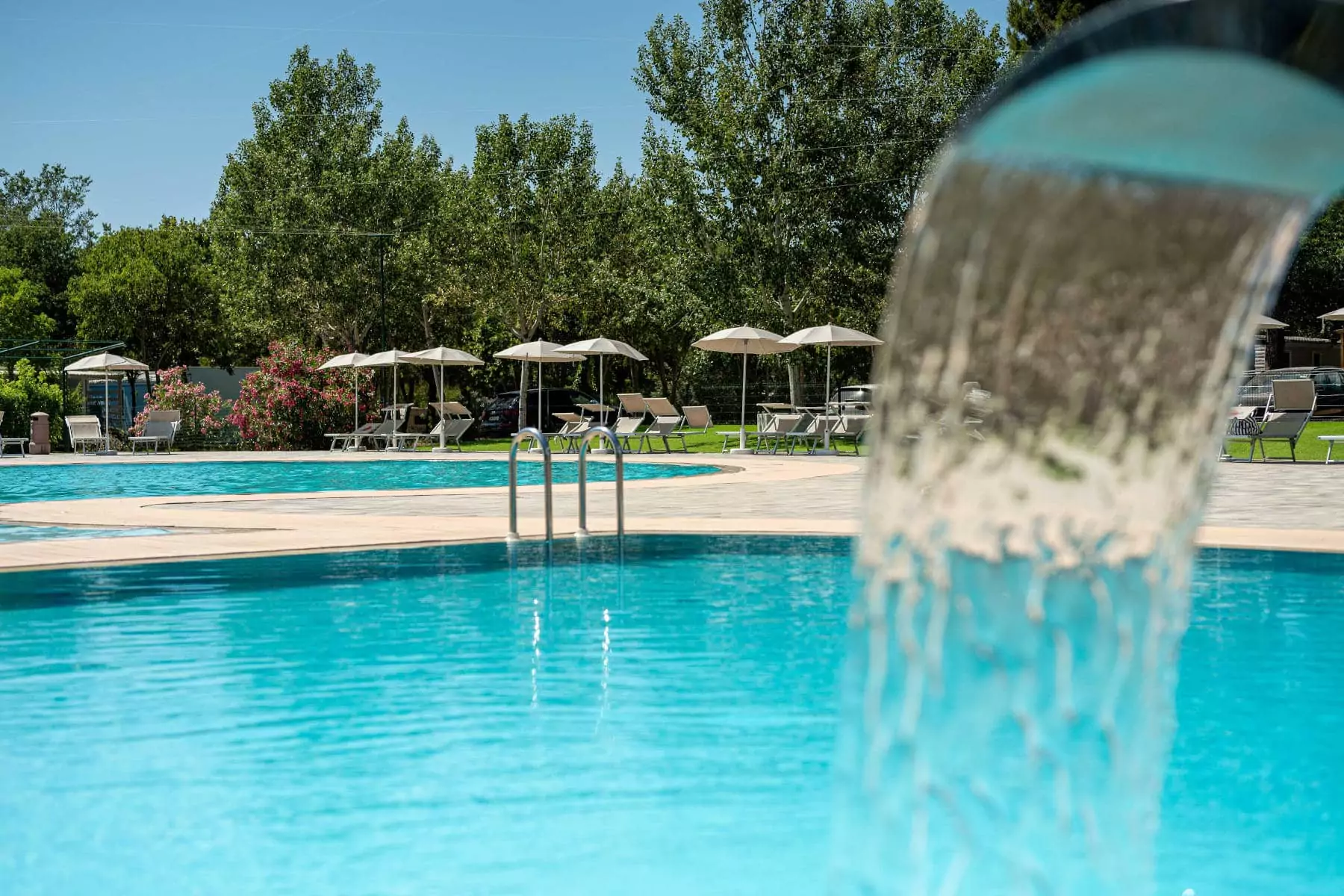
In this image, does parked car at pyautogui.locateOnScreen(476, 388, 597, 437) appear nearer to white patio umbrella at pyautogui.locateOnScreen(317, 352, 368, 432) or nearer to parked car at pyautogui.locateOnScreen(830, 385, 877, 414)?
white patio umbrella at pyautogui.locateOnScreen(317, 352, 368, 432)

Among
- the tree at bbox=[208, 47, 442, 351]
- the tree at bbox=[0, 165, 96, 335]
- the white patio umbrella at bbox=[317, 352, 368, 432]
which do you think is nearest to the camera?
the white patio umbrella at bbox=[317, 352, 368, 432]

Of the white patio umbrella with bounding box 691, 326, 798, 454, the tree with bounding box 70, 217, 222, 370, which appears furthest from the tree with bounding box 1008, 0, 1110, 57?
the tree with bounding box 70, 217, 222, 370

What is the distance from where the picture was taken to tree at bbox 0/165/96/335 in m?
71.7

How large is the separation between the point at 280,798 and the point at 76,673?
2.53m

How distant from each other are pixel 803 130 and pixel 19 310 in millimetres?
41555

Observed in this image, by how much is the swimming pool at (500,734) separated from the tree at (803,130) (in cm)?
3075

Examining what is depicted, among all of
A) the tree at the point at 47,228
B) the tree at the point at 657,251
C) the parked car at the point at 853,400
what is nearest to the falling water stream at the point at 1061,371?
the parked car at the point at 853,400

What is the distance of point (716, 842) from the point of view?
→ 4688mm

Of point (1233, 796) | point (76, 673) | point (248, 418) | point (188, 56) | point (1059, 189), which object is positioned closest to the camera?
point (1059, 189)

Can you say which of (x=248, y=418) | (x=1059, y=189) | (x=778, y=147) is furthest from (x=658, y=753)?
(x=778, y=147)

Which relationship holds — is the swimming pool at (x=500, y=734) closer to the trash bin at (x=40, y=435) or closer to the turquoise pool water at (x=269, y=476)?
the turquoise pool water at (x=269, y=476)

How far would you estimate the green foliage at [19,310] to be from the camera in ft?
203

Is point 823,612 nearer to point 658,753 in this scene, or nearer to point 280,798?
point 658,753

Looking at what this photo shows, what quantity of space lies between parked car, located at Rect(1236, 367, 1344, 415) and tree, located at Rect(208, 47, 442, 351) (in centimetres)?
2613
